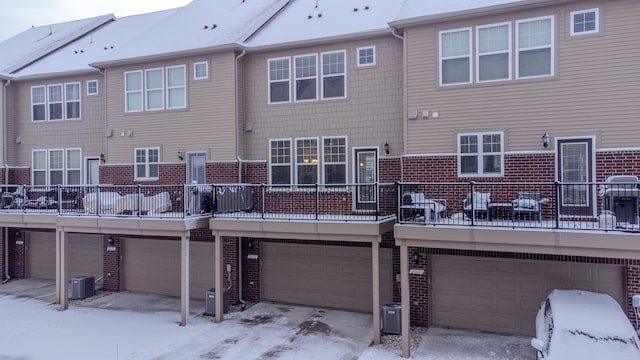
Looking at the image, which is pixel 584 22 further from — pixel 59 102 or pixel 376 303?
pixel 59 102

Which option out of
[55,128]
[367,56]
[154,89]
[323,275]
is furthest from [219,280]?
[55,128]

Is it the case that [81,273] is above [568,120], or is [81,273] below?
below

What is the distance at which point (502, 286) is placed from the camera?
1080cm

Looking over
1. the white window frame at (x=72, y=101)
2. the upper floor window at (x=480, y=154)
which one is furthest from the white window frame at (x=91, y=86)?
the upper floor window at (x=480, y=154)

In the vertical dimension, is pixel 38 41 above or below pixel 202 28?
above

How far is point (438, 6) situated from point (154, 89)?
31.3 ft

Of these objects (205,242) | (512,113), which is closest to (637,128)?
(512,113)

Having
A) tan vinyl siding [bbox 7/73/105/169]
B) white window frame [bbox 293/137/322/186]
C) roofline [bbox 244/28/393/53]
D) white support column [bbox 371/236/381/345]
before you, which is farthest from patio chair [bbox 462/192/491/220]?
tan vinyl siding [bbox 7/73/105/169]

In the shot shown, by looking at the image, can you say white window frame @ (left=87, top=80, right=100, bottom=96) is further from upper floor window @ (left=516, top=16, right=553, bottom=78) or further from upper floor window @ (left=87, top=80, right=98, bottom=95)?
upper floor window @ (left=516, top=16, right=553, bottom=78)

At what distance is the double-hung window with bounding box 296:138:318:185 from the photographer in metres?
13.3

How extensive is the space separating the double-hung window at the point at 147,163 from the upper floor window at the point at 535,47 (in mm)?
11435

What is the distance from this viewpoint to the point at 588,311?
7703mm

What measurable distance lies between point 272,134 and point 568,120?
820 centimetres

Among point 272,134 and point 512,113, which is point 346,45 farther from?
point 512,113
